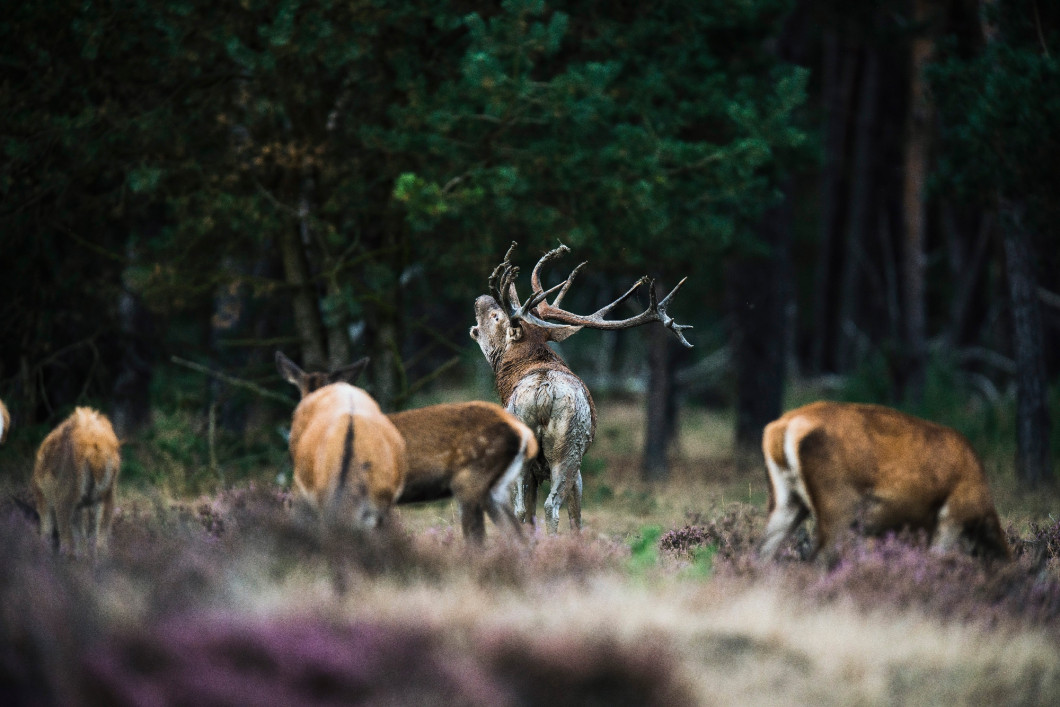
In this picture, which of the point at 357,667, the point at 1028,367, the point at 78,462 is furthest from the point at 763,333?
the point at 357,667

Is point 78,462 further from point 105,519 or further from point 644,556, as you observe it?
point 644,556

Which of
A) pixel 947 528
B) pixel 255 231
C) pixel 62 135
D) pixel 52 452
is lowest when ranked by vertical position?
pixel 947 528

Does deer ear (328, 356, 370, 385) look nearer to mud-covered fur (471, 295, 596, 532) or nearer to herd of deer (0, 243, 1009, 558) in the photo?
herd of deer (0, 243, 1009, 558)

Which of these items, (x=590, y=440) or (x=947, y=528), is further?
(x=590, y=440)

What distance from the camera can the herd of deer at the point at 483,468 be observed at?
669cm

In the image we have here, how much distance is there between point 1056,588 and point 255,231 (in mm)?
8981

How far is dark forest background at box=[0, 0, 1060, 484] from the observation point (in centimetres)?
1221

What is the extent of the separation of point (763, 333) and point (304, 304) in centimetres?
793

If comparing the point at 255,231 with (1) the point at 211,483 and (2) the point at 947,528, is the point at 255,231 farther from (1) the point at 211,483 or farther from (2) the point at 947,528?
(2) the point at 947,528

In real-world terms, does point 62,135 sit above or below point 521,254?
above

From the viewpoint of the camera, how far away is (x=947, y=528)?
7258mm

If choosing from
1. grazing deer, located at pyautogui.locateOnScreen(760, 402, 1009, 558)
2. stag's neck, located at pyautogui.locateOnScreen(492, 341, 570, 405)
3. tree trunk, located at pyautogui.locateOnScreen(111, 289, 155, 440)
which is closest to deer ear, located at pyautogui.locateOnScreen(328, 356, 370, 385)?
stag's neck, located at pyautogui.locateOnScreen(492, 341, 570, 405)

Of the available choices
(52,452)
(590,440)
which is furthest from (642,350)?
(52,452)

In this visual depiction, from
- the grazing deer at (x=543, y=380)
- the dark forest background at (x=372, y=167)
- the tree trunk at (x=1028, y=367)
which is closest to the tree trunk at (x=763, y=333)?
the dark forest background at (x=372, y=167)
